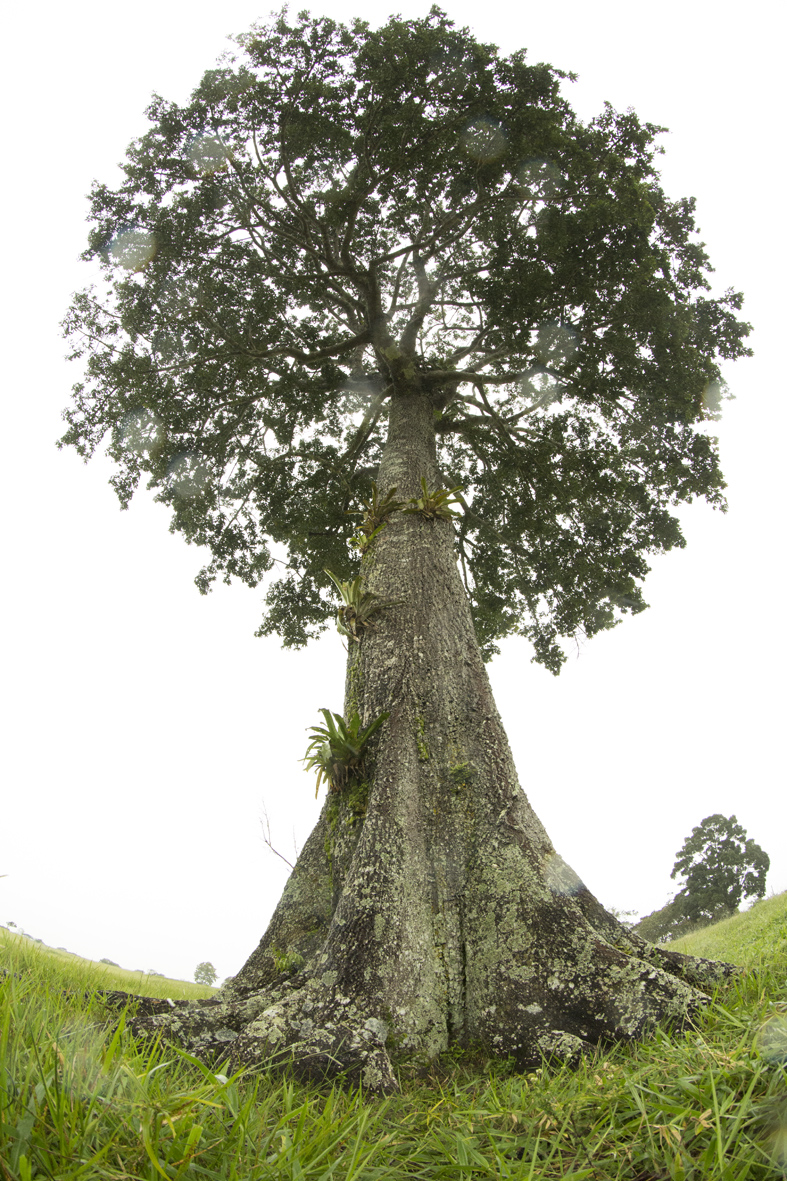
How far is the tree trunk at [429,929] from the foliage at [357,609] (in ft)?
0.35

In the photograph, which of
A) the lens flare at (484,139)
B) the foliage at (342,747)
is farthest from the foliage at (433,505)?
the lens flare at (484,139)

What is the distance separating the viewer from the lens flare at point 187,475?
8641 millimetres

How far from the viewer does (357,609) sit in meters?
4.43

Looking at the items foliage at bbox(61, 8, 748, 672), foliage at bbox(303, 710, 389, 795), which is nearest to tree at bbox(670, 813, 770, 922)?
foliage at bbox(61, 8, 748, 672)

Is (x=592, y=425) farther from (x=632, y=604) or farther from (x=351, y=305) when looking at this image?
(x=351, y=305)

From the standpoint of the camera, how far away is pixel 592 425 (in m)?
8.13

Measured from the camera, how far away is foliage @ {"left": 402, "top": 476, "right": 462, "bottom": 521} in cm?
517

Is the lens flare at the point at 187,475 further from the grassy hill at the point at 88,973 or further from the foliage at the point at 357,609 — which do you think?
the grassy hill at the point at 88,973

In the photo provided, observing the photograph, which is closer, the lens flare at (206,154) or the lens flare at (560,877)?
the lens flare at (560,877)

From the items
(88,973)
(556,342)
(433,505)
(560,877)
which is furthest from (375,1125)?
(556,342)

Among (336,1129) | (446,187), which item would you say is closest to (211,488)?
(446,187)

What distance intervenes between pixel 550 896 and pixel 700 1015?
32.1 inches

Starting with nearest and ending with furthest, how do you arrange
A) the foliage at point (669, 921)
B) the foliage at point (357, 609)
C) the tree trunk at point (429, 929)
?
the tree trunk at point (429, 929)
the foliage at point (357, 609)
the foliage at point (669, 921)

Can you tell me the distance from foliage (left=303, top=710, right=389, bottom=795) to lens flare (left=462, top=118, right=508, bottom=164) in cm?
654
